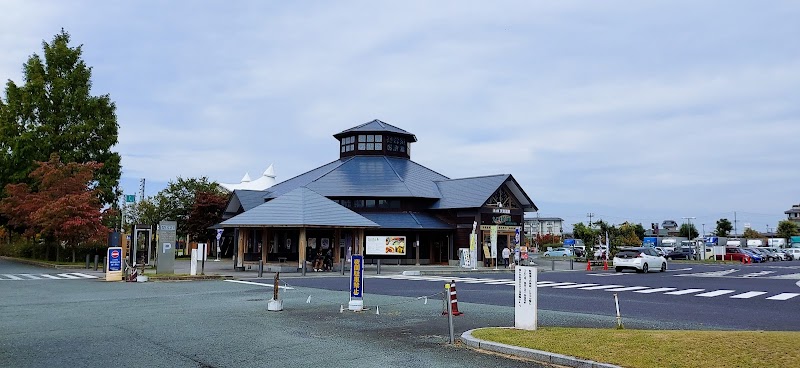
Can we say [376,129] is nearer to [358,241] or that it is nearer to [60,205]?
[358,241]

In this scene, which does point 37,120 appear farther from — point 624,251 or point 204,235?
point 624,251

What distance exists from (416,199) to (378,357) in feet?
120

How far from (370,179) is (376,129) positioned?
6.53m

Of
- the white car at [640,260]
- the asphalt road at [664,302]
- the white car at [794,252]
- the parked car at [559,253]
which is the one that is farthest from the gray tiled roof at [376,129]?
the white car at [794,252]

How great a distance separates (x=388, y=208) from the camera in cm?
4472

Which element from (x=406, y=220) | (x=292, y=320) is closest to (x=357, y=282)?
(x=292, y=320)

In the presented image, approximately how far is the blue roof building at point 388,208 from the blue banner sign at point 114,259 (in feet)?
A: 35.8

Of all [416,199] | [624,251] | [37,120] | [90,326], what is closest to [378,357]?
[90,326]

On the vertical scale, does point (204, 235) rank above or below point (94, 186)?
below

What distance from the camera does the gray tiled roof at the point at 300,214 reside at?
33844mm

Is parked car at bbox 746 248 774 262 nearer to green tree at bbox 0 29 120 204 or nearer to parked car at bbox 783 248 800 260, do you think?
parked car at bbox 783 248 800 260

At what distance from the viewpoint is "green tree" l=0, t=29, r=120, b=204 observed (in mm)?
42750

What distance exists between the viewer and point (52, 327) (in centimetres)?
1114

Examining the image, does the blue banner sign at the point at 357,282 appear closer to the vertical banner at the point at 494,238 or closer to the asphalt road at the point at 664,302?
the asphalt road at the point at 664,302
